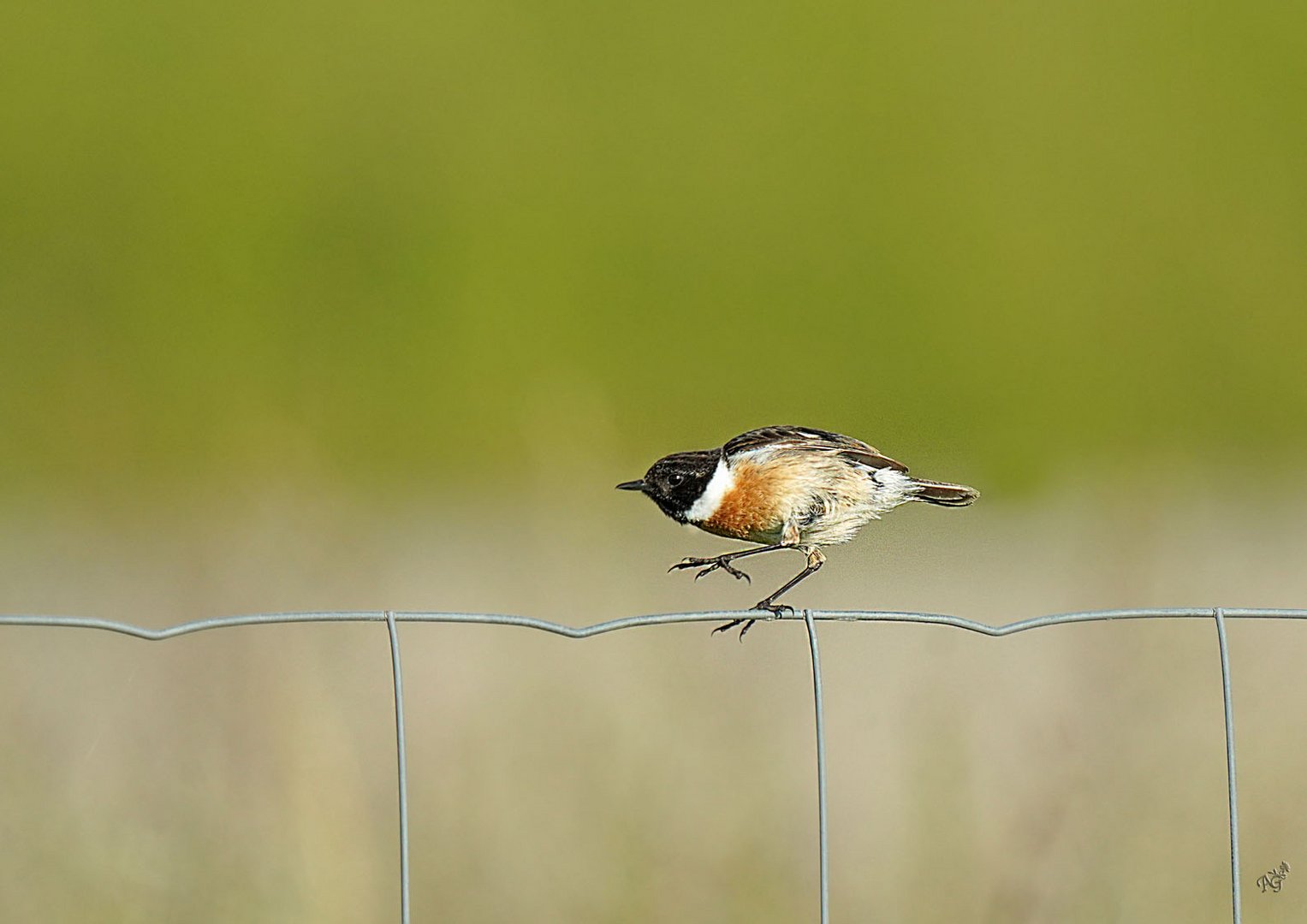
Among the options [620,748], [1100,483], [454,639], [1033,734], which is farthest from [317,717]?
[1100,483]

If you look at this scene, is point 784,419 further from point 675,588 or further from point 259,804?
point 259,804

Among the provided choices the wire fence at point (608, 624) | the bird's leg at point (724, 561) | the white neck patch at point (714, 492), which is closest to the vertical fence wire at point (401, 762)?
the wire fence at point (608, 624)

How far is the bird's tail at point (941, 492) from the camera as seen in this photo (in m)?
3.05

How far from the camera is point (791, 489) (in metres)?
3.03

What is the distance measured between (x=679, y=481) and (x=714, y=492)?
4.0 inches

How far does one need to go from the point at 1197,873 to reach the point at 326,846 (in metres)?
1.95

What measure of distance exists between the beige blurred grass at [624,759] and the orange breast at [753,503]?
2.48ft

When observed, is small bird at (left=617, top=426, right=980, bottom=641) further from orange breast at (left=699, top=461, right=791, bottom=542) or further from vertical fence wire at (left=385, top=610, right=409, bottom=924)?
vertical fence wire at (left=385, top=610, right=409, bottom=924)

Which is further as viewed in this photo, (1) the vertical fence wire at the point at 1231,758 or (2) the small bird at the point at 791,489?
(2) the small bird at the point at 791,489

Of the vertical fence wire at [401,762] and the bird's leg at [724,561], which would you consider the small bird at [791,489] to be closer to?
the bird's leg at [724,561]

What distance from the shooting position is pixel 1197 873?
347 centimetres

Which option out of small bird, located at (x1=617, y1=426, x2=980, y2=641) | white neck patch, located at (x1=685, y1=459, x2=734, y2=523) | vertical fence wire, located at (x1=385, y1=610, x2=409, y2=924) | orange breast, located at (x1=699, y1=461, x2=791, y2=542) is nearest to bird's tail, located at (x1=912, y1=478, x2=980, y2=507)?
small bird, located at (x1=617, y1=426, x2=980, y2=641)

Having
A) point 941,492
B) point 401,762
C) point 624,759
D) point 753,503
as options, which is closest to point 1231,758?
point 941,492

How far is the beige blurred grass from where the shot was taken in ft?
11.1
